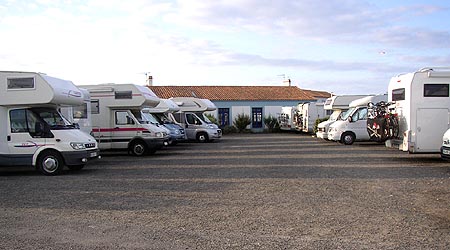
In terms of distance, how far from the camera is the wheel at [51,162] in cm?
1282

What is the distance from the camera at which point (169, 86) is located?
49.5m

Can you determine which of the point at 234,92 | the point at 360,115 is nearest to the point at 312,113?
the point at 360,115

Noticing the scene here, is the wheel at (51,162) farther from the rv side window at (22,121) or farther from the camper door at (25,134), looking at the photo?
the rv side window at (22,121)

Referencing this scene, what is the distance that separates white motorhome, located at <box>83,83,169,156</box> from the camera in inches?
714

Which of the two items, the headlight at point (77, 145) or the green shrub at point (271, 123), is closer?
the headlight at point (77, 145)

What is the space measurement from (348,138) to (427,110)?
7808 mm

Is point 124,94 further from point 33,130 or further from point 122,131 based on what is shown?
point 33,130

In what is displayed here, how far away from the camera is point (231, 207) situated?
27.4 feet

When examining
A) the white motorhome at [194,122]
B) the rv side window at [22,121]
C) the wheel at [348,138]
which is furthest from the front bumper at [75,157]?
the wheel at [348,138]

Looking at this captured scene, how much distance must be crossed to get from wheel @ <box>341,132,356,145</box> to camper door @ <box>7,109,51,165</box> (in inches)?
558

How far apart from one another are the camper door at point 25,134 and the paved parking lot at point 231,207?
2.16 feet

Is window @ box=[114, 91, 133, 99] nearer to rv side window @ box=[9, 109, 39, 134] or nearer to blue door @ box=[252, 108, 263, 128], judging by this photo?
rv side window @ box=[9, 109, 39, 134]

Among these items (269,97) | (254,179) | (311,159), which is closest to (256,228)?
(254,179)

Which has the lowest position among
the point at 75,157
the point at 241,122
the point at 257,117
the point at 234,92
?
the point at 75,157
